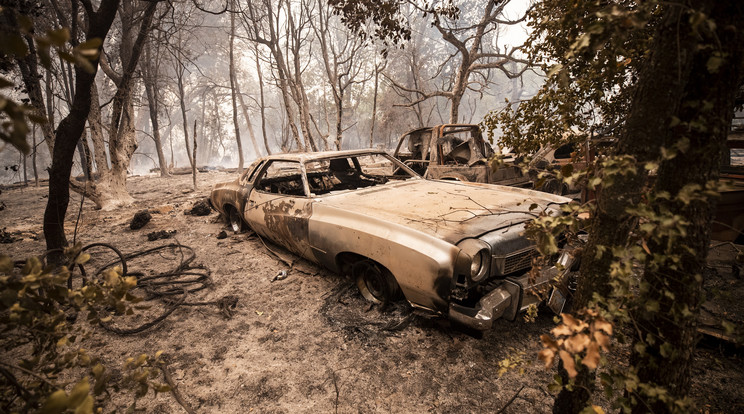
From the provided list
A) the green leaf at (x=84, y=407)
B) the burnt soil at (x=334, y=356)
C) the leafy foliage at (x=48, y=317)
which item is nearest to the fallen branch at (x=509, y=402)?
the burnt soil at (x=334, y=356)

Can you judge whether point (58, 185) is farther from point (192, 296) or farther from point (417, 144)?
point (417, 144)

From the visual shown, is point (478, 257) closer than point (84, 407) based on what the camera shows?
No

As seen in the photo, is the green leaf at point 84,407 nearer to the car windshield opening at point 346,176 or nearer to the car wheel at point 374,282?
the car wheel at point 374,282

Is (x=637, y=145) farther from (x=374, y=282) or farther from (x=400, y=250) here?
(x=374, y=282)

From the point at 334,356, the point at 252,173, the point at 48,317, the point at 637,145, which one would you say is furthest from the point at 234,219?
the point at 637,145

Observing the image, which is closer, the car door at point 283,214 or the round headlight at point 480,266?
the round headlight at point 480,266

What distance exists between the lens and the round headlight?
7.64ft

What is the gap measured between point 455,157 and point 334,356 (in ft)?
17.6

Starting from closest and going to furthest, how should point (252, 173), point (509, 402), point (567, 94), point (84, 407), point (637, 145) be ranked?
point (84, 407)
point (637, 145)
point (567, 94)
point (509, 402)
point (252, 173)

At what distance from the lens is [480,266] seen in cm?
237

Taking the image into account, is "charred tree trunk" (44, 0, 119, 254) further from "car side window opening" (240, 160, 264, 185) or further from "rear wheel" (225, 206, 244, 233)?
"rear wheel" (225, 206, 244, 233)

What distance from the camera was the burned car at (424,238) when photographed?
228 centimetres

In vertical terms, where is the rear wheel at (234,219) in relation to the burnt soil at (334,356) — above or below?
above

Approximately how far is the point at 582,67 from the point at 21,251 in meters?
7.83
